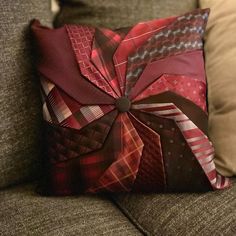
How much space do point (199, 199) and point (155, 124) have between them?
0.65ft

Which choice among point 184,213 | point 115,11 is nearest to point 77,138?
point 184,213

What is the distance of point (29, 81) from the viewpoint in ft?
3.36

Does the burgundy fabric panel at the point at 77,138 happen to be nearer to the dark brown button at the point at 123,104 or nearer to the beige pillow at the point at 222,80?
the dark brown button at the point at 123,104

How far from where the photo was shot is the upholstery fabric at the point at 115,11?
111 cm

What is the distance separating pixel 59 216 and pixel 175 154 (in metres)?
0.29

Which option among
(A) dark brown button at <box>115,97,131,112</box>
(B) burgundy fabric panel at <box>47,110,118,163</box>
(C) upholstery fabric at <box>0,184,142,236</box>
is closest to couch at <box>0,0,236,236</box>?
(C) upholstery fabric at <box>0,184,142,236</box>

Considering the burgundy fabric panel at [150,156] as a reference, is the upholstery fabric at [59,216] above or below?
below

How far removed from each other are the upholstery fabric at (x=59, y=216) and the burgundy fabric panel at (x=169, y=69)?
0.90ft

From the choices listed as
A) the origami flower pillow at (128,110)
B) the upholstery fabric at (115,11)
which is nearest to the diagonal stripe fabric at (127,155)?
the origami flower pillow at (128,110)

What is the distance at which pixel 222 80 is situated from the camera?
1002 millimetres

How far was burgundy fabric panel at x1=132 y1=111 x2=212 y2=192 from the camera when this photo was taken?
2.96 feet

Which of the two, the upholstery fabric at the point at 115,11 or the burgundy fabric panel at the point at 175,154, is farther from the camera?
the upholstery fabric at the point at 115,11

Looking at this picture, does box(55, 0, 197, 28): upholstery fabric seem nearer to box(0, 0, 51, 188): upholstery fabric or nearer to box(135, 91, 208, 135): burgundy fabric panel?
box(0, 0, 51, 188): upholstery fabric

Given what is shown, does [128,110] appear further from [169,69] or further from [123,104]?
[169,69]
